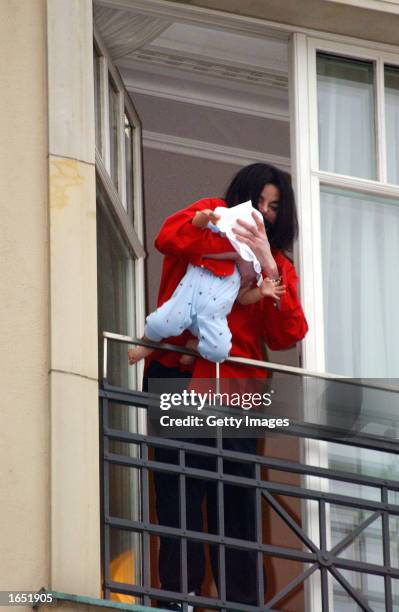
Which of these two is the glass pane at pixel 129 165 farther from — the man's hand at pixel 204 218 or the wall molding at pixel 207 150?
the wall molding at pixel 207 150

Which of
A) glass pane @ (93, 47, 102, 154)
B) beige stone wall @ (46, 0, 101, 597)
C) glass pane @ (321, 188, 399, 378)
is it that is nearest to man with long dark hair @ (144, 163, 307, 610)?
beige stone wall @ (46, 0, 101, 597)

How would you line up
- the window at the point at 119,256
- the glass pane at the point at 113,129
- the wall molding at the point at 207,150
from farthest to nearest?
the wall molding at the point at 207,150, the glass pane at the point at 113,129, the window at the point at 119,256

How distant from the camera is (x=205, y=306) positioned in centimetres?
1049

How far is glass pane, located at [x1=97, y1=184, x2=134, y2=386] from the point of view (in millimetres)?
11734

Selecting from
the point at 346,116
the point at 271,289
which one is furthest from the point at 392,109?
the point at 271,289

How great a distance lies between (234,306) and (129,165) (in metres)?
1.83

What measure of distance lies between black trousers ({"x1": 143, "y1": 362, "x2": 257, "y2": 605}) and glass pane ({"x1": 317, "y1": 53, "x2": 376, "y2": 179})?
155 cm

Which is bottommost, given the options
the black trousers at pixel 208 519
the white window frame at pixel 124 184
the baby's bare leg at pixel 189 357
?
the black trousers at pixel 208 519

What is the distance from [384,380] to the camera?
11328 millimetres

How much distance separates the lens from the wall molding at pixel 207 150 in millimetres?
14562

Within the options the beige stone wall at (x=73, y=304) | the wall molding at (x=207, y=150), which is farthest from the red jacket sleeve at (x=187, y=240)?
the wall molding at (x=207, y=150)

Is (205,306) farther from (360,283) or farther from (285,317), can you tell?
(360,283)

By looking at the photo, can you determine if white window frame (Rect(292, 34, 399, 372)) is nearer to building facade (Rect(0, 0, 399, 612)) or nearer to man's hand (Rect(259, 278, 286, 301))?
building facade (Rect(0, 0, 399, 612))

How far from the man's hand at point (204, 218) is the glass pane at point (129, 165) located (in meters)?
1.82
